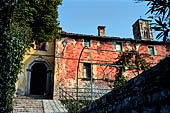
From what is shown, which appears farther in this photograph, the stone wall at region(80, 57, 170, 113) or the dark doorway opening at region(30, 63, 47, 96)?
the dark doorway opening at region(30, 63, 47, 96)

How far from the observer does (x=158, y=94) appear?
7.68ft

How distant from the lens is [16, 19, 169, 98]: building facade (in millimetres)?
15164

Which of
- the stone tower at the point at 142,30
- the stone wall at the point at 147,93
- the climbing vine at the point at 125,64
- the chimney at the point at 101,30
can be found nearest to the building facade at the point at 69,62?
the chimney at the point at 101,30

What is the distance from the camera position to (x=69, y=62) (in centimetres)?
1583

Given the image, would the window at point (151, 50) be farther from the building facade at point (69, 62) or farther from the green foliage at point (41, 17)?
the green foliage at point (41, 17)

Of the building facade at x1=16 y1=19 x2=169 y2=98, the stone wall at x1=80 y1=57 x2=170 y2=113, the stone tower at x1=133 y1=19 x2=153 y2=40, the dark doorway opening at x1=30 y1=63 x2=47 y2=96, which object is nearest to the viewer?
the stone wall at x1=80 y1=57 x2=170 y2=113

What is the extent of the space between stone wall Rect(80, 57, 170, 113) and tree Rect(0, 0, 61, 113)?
7.30 feet

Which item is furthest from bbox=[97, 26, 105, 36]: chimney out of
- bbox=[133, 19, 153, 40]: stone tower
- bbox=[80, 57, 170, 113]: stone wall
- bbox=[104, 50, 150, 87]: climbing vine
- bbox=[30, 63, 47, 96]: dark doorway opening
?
bbox=[80, 57, 170, 113]: stone wall

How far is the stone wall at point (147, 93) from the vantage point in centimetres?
222

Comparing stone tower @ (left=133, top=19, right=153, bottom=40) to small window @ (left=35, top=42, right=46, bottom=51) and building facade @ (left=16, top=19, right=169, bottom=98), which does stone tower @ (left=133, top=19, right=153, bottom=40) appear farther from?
small window @ (left=35, top=42, right=46, bottom=51)

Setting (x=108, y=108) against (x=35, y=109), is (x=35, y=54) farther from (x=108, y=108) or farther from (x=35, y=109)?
(x=108, y=108)

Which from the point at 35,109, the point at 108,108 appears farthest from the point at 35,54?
the point at 108,108

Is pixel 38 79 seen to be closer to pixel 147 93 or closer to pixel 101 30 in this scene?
pixel 101 30

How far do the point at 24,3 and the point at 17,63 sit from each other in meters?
3.93
